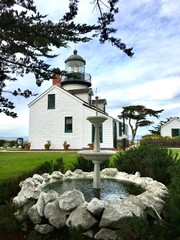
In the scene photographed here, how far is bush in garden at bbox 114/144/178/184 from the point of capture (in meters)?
7.41

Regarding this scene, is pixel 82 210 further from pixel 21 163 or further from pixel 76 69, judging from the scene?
pixel 76 69

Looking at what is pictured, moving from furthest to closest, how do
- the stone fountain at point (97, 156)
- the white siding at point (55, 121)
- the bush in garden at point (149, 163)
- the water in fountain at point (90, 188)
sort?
the white siding at point (55, 121), the bush in garden at point (149, 163), the stone fountain at point (97, 156), the water in fountain at point (90, 188)

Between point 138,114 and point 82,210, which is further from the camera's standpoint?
point 138,114

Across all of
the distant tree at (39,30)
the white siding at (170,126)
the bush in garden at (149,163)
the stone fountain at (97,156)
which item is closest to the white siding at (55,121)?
the bush in garden at (149,163)

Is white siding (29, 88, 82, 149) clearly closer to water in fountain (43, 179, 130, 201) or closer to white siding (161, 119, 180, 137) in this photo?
water in fountain (43, 179, 130, 201)

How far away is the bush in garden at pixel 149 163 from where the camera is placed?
292 inches

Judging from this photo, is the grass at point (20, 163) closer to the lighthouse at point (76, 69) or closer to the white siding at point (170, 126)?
the lighthouse at point (76, 69)

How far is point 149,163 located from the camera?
7.51 m

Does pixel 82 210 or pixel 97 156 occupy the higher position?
pixel 97 156

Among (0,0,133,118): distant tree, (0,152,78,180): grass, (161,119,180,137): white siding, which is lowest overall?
(0,152,78,180): grass

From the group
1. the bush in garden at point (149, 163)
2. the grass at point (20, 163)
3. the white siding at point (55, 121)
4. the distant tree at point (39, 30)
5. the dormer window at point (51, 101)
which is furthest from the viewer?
the dormer window at point (51, 101)

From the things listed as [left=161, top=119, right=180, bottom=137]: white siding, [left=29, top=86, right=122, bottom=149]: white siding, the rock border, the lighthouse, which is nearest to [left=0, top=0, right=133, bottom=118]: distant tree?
the rock border

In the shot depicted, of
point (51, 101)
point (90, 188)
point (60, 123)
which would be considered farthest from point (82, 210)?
point (51, 101)

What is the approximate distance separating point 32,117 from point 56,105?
9.29 ft
